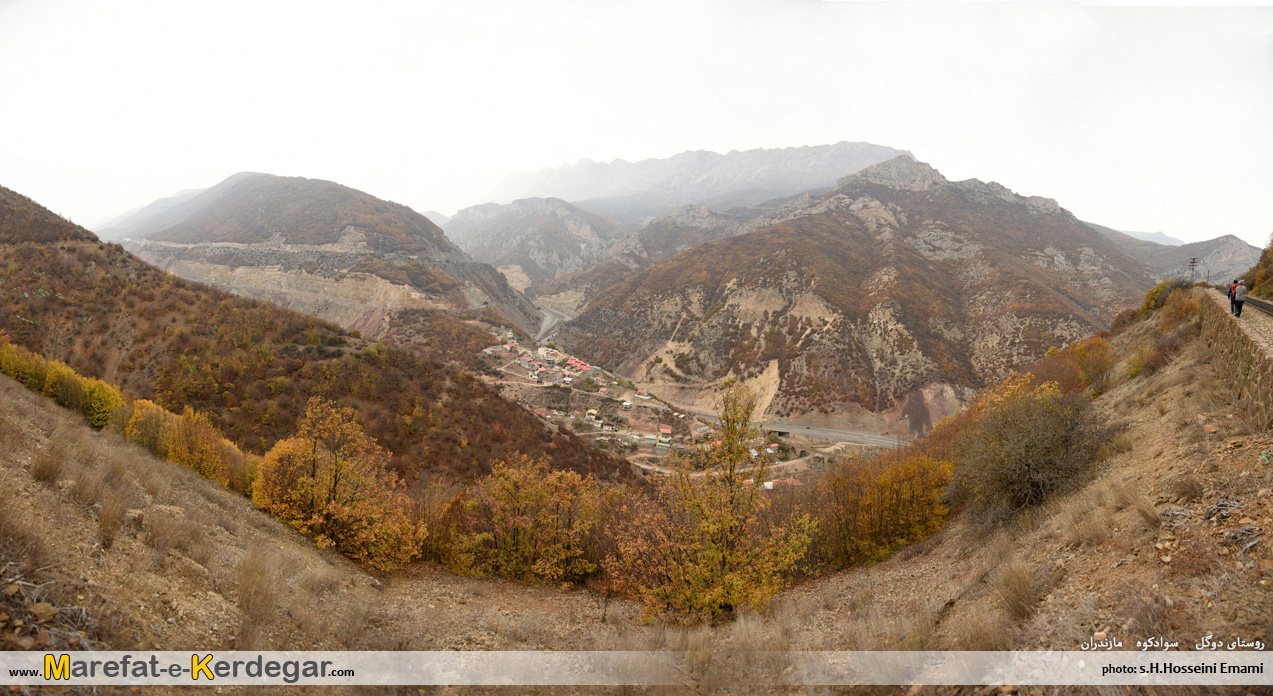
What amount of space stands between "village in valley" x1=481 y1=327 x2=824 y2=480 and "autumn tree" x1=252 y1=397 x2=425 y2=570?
124ft

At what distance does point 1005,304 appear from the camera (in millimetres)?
92438

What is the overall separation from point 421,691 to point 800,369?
295 ft

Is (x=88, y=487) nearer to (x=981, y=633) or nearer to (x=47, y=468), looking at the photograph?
(x=47, y=468)

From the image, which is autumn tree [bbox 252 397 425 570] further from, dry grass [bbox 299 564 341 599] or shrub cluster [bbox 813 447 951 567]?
shrub cluster [bbox 813 447 951 567]

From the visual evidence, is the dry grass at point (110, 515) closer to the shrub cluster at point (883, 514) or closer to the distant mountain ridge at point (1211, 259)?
the shrub cluster at point (883, 514)

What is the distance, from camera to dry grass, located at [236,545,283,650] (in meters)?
7.15

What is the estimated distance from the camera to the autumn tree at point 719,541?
1242 cm

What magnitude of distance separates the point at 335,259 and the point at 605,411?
106 metres

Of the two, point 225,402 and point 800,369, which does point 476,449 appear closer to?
point 225,402

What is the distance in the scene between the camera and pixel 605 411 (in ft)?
255

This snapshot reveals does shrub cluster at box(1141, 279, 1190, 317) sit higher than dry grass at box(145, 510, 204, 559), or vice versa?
shrub cluster at box(1141, 279, 1190, 317)

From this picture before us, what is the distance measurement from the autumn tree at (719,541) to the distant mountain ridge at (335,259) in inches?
4177

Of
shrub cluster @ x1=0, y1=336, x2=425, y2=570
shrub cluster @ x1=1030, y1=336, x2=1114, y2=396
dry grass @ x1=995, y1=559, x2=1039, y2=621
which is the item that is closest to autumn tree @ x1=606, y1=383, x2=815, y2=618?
dry grass @ x1=995, y1=559, x2=1039, y2=621

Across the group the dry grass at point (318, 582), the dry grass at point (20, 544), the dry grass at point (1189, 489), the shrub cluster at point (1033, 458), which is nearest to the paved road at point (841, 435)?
the shrub cluster at point (1033, 458)
